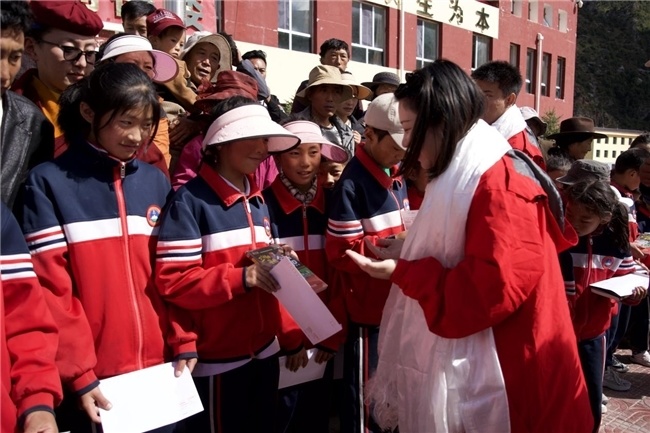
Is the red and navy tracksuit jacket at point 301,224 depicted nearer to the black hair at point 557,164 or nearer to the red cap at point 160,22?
the red cap at point 160,22

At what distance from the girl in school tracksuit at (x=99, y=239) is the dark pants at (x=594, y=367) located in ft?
7.18

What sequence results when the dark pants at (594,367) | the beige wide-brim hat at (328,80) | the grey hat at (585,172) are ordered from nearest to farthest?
the dark pants at (594,367) < the grey hat at (585,172) < the beige wide-brim hat at (328,80)

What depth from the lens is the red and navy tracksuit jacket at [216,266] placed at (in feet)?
6.80

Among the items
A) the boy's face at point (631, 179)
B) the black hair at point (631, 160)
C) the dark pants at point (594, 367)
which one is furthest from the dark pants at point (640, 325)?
the dark pants at point (594, 367)

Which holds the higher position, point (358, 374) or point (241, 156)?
point (241, 156)

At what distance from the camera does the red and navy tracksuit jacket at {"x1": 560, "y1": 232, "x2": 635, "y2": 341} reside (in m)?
3.14

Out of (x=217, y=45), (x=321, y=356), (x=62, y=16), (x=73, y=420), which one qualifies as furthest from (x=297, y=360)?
(x=217, y=45)

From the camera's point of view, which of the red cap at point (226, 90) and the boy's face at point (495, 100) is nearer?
the red cap at point (226, 90)

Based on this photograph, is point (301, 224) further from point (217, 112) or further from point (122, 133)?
point (122, 133)

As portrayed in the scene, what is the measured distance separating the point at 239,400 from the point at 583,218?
212cm

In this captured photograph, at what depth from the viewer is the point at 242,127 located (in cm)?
227

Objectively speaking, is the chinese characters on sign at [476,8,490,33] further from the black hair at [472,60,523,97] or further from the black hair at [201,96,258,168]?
the black hair at [201,96,258,168]

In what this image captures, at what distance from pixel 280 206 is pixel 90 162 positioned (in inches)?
37.3

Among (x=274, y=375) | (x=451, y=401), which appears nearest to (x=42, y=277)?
(x=274, y=375)
